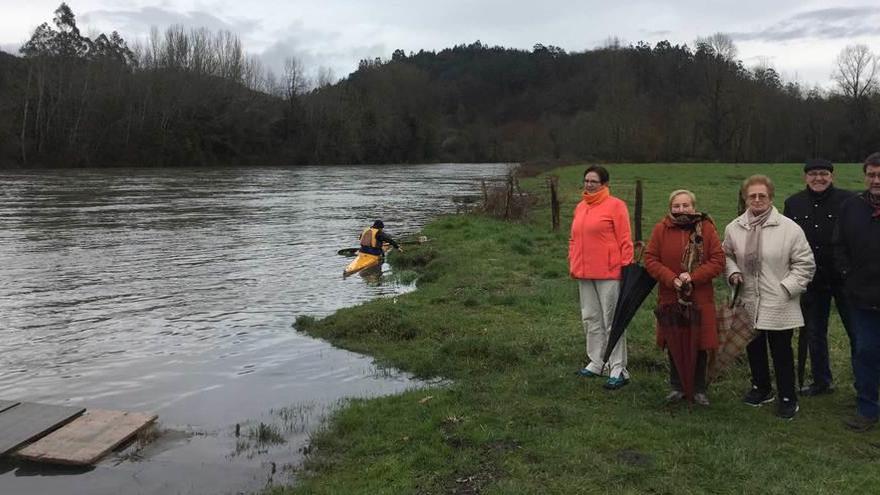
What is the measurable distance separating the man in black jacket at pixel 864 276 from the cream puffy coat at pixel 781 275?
12.1 inches

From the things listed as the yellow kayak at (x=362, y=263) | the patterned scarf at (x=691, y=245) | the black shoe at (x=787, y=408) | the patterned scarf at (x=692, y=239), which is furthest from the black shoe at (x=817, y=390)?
the yellow kayak at (x=362, y=263)

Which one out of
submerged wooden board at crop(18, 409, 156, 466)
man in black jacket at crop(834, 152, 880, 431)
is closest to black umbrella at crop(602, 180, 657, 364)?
man in black jacket at crop(834, 152, 880, 431)

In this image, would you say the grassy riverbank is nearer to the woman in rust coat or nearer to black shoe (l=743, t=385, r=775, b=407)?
black shoe (l=743, t=385, r=775, b=407)

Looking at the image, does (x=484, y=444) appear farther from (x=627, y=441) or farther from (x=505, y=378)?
(x=505, y=378)

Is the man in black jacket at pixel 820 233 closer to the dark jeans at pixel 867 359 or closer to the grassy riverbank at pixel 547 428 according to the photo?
the dark jeans at pixel 867 359

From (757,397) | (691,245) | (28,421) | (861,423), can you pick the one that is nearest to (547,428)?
(691,245)

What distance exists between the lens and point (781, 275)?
6.23 metres

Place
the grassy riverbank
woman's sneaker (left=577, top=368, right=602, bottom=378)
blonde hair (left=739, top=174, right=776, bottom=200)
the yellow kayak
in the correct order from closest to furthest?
the grassy riverbank < blonde hair (left=739, top=174, right=776, bottom=200) < woman's sneaker (left=577, top=368, right=602, bottom=378) < the yellow kayak

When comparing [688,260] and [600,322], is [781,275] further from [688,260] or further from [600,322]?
[600,322]

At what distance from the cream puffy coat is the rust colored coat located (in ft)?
1.24

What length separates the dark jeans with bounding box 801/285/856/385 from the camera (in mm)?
6789

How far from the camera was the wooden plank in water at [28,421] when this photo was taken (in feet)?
20.7

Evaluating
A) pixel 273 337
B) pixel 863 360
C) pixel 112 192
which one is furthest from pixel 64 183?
pixel 863 360

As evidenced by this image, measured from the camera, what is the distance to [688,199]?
21.1 feet
